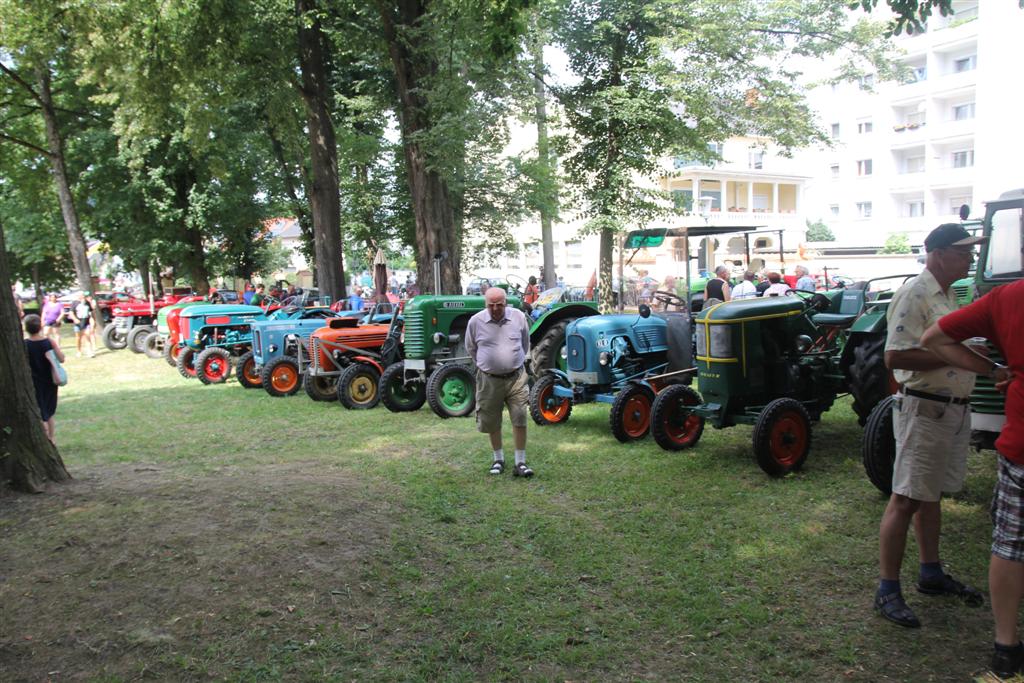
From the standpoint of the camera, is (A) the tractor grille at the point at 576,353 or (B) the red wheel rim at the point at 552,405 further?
(B) the red wheel rim at the point at 552,405

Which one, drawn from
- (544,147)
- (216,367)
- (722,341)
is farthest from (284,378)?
(544,147)

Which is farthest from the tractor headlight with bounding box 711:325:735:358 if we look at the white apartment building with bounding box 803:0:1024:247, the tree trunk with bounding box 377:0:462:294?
the white apartment building with bounding box 803:0:1024:247

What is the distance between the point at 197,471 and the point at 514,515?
123 inches

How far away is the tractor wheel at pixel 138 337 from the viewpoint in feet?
64.4

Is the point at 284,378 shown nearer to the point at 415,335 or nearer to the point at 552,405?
the point at 415,335

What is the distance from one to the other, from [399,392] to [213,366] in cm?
539

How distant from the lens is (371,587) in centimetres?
412

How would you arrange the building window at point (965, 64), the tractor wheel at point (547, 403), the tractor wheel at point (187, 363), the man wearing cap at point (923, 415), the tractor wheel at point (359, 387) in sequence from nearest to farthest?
the man wearing cap at point (923, 415)
the tractor wheel at point (547, 403)
the tractor wheel at point (359, 387)
the tractor wheel at point (187, 363)
the building window at point (965, 64)

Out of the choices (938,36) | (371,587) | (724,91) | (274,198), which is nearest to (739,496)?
(371,587)

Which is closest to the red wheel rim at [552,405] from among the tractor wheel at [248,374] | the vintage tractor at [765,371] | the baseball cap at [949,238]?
the vintage tractor at [765,371]

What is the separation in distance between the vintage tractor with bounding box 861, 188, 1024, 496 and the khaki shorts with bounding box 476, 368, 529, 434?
8.76 ft

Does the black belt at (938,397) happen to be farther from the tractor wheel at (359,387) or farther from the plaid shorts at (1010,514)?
the tractor wheel at (359,387)

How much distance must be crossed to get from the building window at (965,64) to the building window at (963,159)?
3.72 m

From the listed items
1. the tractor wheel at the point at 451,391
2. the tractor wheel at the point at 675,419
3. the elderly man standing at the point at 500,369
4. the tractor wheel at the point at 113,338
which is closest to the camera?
the elderly man standing at the point at 500,369
